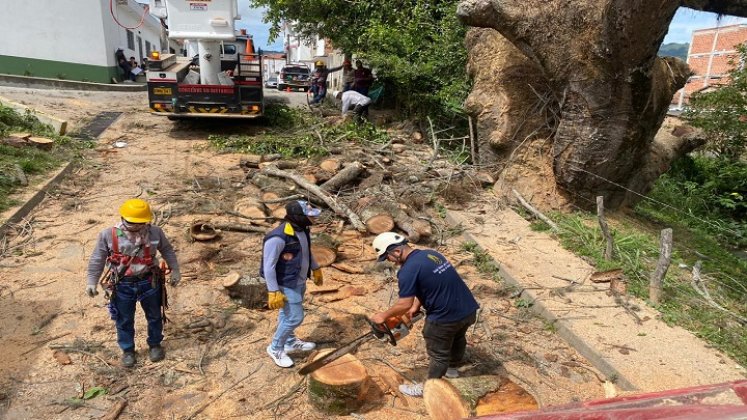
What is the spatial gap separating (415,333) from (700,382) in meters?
2.41

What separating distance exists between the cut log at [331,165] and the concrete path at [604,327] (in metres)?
2.95

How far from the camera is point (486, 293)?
17.9 feet

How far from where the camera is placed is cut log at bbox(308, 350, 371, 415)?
132 inches

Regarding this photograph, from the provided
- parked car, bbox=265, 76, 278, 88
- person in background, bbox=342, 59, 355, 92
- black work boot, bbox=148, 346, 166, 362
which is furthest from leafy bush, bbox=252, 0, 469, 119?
parked car, bbox=265, 76, 278, 88

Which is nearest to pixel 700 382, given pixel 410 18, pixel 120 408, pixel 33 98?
pixel 120 408

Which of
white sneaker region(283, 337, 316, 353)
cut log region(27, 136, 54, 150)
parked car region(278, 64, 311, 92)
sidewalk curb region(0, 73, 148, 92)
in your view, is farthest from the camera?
parked car region(278, 64, 311, 92)

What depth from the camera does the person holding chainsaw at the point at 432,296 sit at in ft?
11.2

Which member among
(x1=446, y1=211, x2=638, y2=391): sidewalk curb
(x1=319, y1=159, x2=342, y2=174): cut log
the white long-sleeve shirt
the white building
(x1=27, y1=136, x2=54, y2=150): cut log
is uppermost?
the white building

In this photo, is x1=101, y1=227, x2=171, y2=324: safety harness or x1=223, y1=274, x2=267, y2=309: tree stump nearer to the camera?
x1=101, y1=227, x2=171, y2=324: safety harness

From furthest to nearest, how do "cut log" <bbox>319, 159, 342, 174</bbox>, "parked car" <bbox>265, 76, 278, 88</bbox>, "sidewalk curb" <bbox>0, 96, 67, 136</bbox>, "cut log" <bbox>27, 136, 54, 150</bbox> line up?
1. "parked car" <bbox>265, 76, 278, 88</bbox>
2. "sidewalk curb" <bbox>0, 96, 67, 136</bbox>
3. "cut log" <bbox>27, 136, 54, 150</bbox>
4. "cut log" <bbox>319, 159, 342, 174</bbox>

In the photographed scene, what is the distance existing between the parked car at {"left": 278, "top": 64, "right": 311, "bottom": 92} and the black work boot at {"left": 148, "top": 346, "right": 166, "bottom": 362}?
27.9m

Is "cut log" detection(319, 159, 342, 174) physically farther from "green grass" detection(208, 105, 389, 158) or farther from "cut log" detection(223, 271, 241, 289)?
"cut log" detection(223, 271, 241, 289)

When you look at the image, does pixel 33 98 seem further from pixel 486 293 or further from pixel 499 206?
pixel 486 293

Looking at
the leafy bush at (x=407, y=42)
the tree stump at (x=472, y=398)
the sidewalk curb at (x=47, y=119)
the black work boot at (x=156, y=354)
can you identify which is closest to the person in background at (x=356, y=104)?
the leafy bush at (x=407, y=42)
